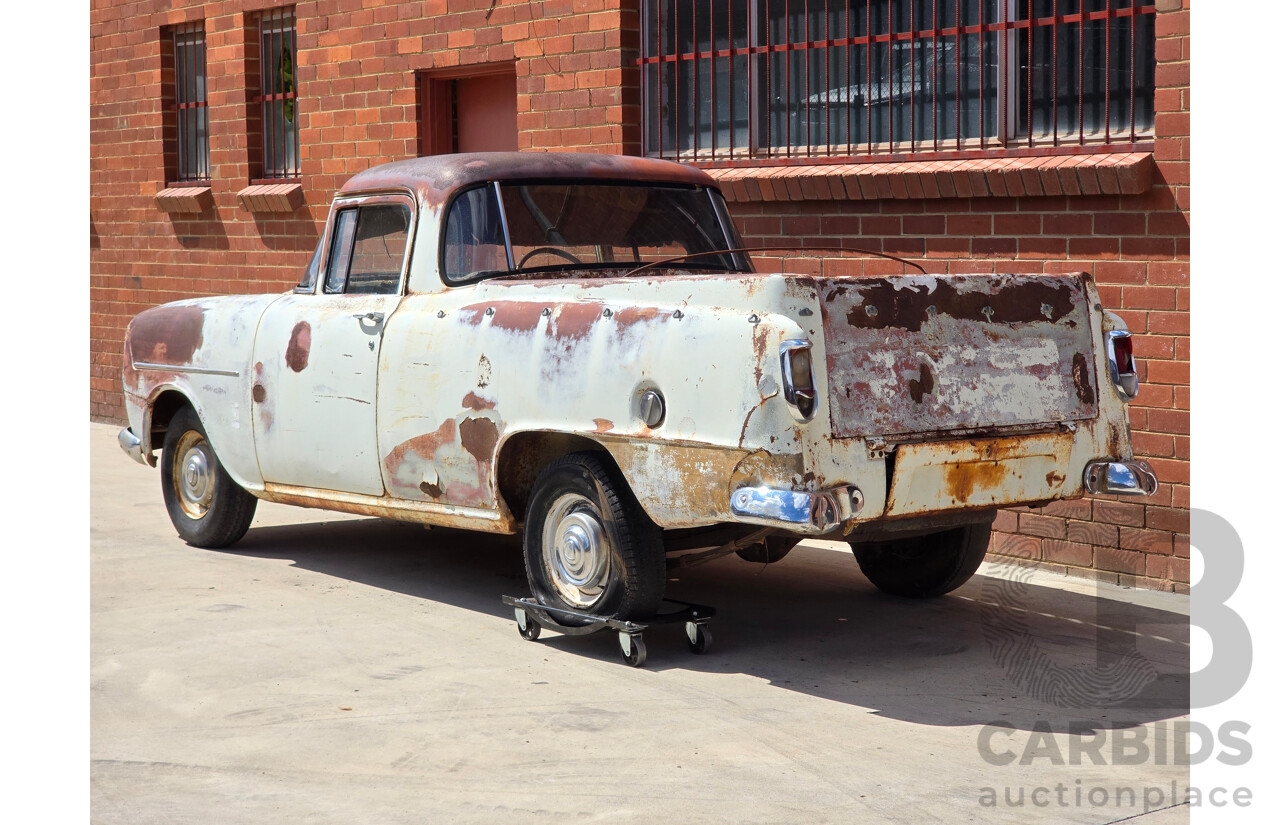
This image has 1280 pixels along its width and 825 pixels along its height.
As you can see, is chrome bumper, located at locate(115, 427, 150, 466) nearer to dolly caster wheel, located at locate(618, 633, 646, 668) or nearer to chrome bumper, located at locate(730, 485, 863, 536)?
dolly caster wheel, located at locate(618, 633, 646, 668)

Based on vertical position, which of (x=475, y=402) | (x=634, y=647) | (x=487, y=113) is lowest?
(x=634, y=647)

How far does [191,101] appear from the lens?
13.2 metres

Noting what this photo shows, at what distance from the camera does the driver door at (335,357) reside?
6613mm

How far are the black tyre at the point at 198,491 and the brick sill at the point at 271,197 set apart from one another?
3.95 m

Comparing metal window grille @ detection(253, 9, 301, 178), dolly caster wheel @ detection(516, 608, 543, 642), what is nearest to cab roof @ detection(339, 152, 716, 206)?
dolly caster wheel @ detection(516, 608, 543, 642)

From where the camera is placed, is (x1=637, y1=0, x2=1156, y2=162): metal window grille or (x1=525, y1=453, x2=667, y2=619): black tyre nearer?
(x1=525, y1=453, x2=667, y2=619): black tyre

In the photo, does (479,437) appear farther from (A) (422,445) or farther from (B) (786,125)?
(B) (786,125)

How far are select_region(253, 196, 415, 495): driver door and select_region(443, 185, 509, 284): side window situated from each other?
24 cm

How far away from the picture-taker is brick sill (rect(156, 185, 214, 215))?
1270 cm

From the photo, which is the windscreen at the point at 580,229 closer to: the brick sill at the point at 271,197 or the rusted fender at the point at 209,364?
the rusted fender at the point at 209,364

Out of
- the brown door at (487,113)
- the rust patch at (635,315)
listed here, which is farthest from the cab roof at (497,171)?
the brown door at (487,113)

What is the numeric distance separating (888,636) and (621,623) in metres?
1.20

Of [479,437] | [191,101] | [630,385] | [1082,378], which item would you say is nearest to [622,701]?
[630,385]

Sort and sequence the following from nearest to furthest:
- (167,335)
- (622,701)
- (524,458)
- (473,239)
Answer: (622,701) → (524,458) → (473,239) → (167,335)
